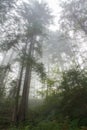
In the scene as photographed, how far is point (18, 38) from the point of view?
13578 millimetres

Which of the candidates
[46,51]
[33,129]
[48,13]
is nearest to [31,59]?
[33,129]

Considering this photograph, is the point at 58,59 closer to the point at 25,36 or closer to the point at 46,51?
the point at 46,51

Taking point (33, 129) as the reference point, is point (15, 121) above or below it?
above

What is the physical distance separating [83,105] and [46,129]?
292cm

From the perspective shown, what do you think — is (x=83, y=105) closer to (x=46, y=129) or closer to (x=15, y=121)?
(x=46, y=129)

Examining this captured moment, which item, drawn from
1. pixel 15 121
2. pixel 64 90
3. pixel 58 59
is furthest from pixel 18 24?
pixel 58 59

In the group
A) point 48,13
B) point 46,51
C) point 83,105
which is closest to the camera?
point 83,105

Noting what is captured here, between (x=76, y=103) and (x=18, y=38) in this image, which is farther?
(x=18, y=38)

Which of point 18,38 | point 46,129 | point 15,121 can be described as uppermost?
point 18,38

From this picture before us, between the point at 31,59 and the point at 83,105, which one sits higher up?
the point at 31,59

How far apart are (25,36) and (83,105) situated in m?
7.21

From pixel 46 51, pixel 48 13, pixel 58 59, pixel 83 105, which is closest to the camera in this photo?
pixel 83 105

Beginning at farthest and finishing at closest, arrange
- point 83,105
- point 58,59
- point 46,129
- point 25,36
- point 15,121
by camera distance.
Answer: point 58,59 → point 25,36 → point 15,121 → point 83,105 → point 46,129

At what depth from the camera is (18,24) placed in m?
14.6
